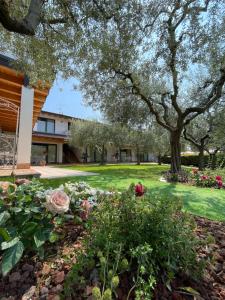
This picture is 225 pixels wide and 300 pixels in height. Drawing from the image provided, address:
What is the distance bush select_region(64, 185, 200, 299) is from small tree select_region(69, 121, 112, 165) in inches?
829

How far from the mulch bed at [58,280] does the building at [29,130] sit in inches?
213

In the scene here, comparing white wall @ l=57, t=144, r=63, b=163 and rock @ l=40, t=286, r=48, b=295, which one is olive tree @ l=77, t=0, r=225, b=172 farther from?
white wall @ l=57, t=144, r=63, b=163

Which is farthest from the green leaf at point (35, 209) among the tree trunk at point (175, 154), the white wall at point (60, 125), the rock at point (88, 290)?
the white wall at point (60, 125)

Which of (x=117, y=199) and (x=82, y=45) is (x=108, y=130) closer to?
(x=82, y=45)

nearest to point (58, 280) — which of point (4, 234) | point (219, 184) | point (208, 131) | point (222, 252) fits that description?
point (4, 234)

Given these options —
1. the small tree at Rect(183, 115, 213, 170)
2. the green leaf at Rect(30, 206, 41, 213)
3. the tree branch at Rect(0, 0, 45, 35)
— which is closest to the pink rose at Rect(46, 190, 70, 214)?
the green leaf at Rect(30, 206, 41, 213)

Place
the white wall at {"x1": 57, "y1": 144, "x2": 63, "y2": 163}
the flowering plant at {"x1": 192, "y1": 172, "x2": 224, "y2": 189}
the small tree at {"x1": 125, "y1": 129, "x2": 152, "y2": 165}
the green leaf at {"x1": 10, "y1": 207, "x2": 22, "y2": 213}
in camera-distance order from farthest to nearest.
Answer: the white wall at {"x1": 57, "y1": 144, "x2": 63, "y2": 163}, the small tree at {"x1": 125, "y1": 129, "x2": 152, "y2": 165}, the flowering plant at {"x1": 192, "y1": 172, "x2": 224, "y2": 189}, the green leaf at {"x1": 10, "y1": 207, "x2": 22, "y2": 213}

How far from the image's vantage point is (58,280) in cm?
182

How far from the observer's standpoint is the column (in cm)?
810

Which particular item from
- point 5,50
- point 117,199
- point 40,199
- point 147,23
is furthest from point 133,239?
point 147,23

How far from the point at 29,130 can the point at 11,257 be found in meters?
7.04

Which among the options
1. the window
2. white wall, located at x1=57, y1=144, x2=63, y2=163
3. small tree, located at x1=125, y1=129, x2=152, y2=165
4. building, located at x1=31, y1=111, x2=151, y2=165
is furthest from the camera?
white wall, located at x1=57, y1=144, x2=63, y2=163

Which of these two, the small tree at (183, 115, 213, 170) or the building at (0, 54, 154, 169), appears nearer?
the building at (0, 54, 154, 169)

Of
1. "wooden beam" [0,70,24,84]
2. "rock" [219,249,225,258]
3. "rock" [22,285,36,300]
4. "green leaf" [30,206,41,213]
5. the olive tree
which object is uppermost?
the olive tree
